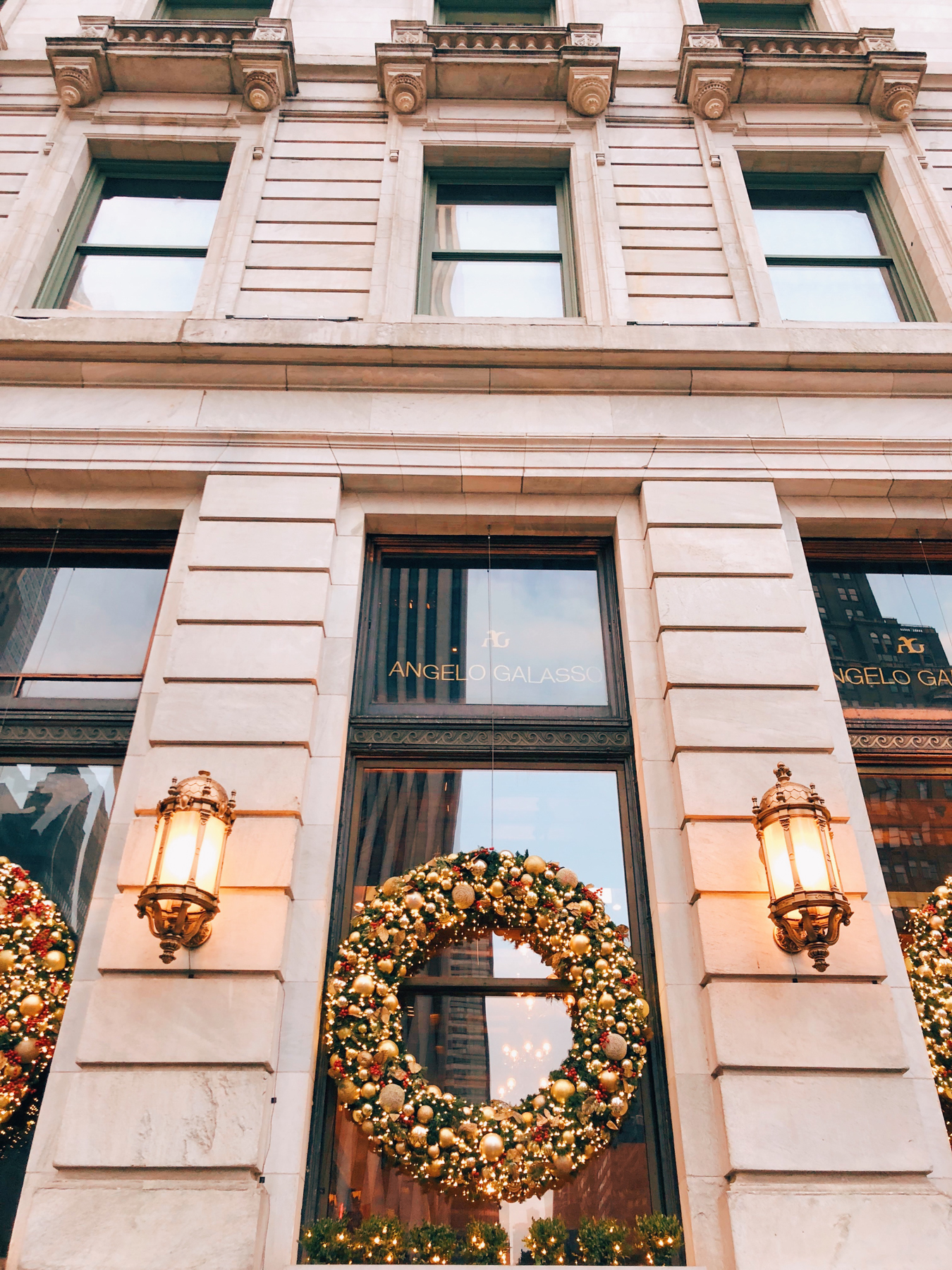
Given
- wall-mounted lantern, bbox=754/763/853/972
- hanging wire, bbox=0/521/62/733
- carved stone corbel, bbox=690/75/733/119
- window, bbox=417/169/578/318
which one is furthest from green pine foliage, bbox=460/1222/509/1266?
carved stone corbel, bbox=690/75/733/119

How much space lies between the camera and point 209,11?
13398 mm

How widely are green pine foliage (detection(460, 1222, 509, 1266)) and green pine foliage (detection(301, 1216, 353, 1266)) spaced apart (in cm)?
72

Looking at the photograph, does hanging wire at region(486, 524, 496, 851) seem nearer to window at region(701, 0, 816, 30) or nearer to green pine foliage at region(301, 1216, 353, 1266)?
green pine foliage at region(301, 1216, 353, 1266)

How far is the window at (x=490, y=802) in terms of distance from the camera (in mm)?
5875

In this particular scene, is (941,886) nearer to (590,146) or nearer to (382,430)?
(382,430)

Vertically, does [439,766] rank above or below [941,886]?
above

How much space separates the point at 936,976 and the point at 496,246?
29.9 ft

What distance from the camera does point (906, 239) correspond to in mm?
10602

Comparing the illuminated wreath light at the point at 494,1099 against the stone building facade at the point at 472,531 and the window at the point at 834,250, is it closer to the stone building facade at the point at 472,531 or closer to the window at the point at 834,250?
the stone building facade at the point at 472,531

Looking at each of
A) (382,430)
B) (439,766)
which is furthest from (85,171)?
(439,766)

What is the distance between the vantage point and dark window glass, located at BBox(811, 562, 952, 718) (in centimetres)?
795

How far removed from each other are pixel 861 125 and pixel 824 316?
3.30m

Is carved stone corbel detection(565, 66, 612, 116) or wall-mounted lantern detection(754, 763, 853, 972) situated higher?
carved stone corbel detection(565, 66, 612, 116)

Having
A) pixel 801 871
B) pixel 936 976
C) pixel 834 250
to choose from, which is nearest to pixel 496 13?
pixel 834 250
